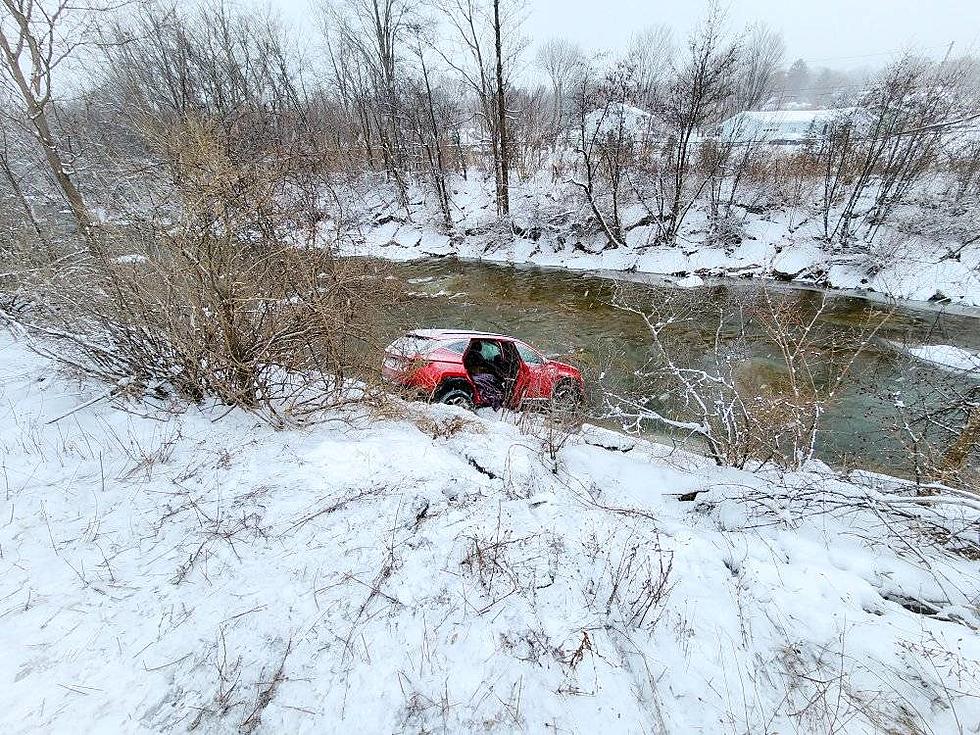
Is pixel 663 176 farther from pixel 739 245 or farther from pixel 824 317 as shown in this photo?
pixel 824 317

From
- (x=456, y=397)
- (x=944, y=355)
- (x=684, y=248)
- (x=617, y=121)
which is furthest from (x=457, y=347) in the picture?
(x=617, y=121)

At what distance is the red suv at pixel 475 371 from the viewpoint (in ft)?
20.8

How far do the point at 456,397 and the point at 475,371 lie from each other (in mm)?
717

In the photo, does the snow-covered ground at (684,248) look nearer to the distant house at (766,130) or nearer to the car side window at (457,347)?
the distant house at (766,130)

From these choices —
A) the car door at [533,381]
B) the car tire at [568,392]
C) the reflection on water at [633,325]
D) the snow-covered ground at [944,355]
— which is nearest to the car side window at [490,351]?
the car door at [533,381]

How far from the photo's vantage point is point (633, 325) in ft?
40.3

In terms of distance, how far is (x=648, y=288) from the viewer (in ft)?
51.1

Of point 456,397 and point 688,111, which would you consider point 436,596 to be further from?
point 688,111

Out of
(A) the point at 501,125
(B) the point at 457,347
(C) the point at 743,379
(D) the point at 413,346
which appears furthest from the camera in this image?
(A) the point at 501,125

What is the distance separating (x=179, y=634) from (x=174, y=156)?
4988mm

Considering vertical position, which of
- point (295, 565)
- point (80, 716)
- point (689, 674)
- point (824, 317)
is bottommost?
point (824, 317)

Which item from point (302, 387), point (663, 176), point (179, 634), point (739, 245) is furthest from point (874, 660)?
point (663, 176)

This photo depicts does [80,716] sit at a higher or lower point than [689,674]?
higher

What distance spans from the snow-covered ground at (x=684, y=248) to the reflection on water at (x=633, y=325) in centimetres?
131
